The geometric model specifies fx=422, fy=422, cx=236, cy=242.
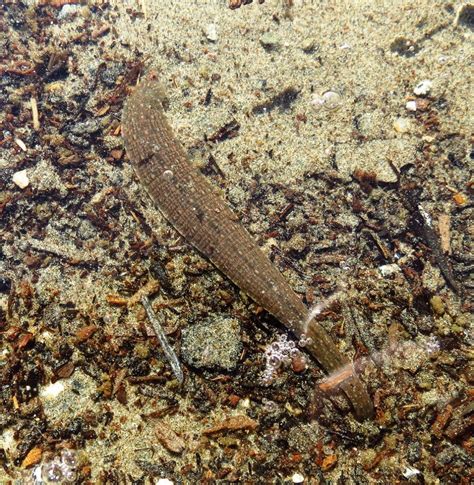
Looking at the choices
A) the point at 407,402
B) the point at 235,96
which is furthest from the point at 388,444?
the point at 235,96

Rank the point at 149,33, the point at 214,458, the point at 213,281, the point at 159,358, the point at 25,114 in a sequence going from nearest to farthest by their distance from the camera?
the point at 214,458
the point at 159,358
the point at 213,281
the point at 25,114
the point at 149,33

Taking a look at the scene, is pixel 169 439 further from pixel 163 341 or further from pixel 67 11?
pixel 67 11

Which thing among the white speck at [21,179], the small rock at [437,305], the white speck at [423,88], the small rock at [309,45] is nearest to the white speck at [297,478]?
the small rock at [437,305]

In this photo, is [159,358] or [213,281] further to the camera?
[213,281]

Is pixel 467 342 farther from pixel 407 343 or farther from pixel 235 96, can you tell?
pixel 235 96

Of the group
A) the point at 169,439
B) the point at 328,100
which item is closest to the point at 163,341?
the point at 169,439

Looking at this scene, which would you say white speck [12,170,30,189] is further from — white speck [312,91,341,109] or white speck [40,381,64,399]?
white speck [312,91,341,109]

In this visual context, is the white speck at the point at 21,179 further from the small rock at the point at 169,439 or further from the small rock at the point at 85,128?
the small rock at the point at 169,439
